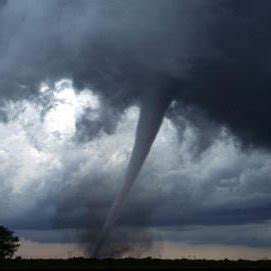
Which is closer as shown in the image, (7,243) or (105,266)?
(105,266)

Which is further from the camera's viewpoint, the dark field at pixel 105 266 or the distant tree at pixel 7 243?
the distant tree at pixel 7 243

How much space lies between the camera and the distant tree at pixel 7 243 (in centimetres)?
16138

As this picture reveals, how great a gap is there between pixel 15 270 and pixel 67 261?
35345 mm

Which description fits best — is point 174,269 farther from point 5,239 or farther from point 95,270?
point 5,239

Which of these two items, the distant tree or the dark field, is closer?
the dark field

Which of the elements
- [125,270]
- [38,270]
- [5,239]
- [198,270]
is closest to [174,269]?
[198,270]

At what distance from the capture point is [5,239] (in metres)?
164

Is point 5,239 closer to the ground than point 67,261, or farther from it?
farther from it

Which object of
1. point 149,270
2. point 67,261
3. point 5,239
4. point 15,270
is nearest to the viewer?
point 15,270

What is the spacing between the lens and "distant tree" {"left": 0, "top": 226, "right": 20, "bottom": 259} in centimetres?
16138

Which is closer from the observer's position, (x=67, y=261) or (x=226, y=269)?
(x=226, y=269)

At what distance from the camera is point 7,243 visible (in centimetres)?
16350

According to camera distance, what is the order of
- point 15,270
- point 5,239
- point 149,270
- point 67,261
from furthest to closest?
1. point 5,239
2. point 67,261
3. point 149,270
4. point 15,270

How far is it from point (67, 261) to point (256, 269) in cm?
4100
